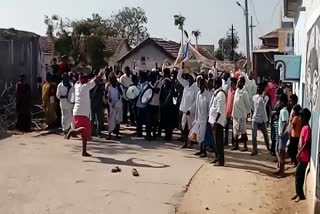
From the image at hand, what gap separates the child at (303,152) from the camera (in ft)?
27.1

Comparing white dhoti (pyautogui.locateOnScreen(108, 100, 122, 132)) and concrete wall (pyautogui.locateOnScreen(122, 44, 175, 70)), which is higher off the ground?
concrete wall (pyautogui.locateOnScreen(122, 44, 175, 70))

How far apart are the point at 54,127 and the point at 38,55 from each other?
20.4 ft

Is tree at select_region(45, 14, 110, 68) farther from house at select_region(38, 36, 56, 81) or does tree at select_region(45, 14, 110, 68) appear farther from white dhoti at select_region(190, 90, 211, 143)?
white dhoti at select_region(190, 90, 211, 143)

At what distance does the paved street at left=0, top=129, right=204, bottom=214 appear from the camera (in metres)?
8.28

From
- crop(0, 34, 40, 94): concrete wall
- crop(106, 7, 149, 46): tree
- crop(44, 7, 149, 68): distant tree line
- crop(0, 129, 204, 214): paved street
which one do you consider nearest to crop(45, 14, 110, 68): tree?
crop(44, 7, 149, 68): distant tree line

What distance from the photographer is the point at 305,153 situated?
27.1ft

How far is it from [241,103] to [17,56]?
989cm

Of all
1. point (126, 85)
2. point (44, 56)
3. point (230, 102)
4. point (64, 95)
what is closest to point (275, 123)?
point (230, 102)

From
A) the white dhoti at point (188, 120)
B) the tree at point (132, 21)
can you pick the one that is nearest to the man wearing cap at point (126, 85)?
the white dhoti at point (188, 120)

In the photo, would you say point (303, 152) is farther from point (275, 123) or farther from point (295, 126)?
point (275, 123)

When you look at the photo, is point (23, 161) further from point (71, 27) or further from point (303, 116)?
point (71, 27)

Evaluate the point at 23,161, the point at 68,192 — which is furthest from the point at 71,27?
the point at 68,192

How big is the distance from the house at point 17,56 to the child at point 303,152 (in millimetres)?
12970

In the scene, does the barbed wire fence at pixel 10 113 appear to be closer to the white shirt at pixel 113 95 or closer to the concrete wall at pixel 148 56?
the white shirt at pixel 113 95
